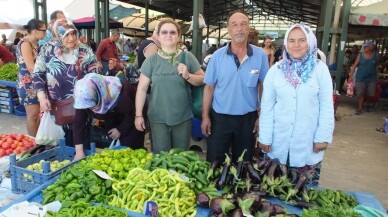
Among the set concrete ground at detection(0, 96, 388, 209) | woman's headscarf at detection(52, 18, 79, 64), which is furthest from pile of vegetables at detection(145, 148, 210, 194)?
concrete ground at detection(0, 96, 388, 209)

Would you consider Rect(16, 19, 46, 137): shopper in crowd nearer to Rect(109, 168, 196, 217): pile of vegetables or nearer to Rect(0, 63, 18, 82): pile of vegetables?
Rect(0, 63, 18, 82): pile of vegetables

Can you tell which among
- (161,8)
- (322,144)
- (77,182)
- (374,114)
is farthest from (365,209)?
(161,8)

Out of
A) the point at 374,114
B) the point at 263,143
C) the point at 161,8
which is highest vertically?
the point at 161,8

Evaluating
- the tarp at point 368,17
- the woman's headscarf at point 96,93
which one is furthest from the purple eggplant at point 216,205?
the tarp at point 368,17

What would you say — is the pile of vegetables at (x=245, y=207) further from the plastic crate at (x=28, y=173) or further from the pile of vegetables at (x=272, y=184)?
the plastic crate at (x=28, y=173)

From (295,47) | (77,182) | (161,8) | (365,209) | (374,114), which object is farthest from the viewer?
(161,8)

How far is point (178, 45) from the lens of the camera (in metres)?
3.04

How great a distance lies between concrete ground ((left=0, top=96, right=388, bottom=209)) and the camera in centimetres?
425

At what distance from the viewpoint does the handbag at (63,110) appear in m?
3.20

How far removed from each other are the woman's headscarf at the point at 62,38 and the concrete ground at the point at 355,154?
7.96ft

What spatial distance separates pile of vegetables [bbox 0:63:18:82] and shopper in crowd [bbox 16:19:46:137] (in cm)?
226

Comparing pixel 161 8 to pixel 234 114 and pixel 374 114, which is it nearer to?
pixel 374 114

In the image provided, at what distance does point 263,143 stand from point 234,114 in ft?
1.48

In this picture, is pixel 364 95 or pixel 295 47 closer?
pixel 295 47
